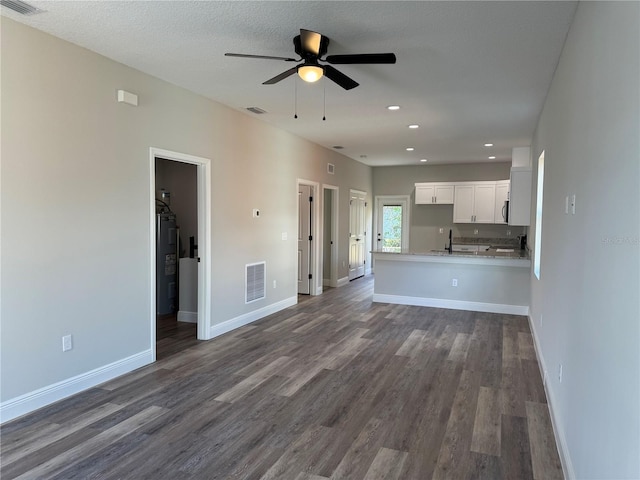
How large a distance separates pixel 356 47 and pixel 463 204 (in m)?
6.83

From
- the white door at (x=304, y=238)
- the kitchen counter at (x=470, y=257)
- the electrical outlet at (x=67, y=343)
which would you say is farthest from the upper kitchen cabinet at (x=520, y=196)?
the electrical outlet at (x=67, y=343)

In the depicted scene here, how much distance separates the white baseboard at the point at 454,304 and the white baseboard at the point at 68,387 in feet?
13.6

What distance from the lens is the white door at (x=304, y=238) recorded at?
7.78 meters

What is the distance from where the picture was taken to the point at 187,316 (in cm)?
576

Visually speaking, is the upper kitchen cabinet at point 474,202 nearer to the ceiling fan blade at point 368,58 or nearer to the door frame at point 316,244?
the door frame at point 316,244

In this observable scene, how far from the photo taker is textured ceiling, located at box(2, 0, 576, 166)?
107 inches

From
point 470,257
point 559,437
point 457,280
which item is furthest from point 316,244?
point 559,437

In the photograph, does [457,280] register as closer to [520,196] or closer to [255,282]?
[520,196]

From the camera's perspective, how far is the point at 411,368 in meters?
4.08

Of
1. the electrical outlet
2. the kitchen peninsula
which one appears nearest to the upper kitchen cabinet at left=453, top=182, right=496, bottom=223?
the kitchen peninsula

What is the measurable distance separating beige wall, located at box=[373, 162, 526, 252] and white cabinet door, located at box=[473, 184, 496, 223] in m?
0.45

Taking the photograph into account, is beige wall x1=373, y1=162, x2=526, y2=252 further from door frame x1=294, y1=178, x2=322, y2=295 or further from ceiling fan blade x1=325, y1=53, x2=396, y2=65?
ceiling fan blade x1=325, y1=53, x2=396, y2=65

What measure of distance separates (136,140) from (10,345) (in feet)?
6.49

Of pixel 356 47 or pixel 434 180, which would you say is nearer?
pixel 356 47
